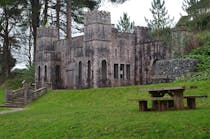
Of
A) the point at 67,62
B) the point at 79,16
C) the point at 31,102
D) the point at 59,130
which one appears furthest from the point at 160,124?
the point at 79,16

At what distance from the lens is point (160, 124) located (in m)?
13.1

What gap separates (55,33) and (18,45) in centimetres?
1734

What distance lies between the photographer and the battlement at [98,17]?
37906 mm

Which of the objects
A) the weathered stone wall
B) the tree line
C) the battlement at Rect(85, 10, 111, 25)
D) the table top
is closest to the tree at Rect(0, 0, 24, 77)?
the tree line

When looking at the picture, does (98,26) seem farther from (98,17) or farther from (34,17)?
(34,17)

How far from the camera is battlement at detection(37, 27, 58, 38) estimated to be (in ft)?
146

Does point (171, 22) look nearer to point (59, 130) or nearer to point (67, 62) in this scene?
point (67, 62)

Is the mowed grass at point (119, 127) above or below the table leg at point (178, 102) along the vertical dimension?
below

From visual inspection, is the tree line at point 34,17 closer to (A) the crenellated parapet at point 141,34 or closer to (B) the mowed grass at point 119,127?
(A) the crenellated parapet at point 141,34

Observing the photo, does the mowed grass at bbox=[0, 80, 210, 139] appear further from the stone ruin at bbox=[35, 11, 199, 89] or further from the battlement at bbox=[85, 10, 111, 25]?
the battlement at bbox=[85, 10, 111, 25]

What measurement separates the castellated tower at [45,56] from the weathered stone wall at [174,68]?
13.7m

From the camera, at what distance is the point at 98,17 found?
125ft

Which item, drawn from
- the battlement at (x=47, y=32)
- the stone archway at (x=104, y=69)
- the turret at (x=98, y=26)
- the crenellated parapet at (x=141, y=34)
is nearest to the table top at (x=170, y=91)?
the turret at (x=98, y=26)

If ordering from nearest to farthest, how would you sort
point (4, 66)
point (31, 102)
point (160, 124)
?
point (160, 124)
point (31, 102)
point (4, 66)
